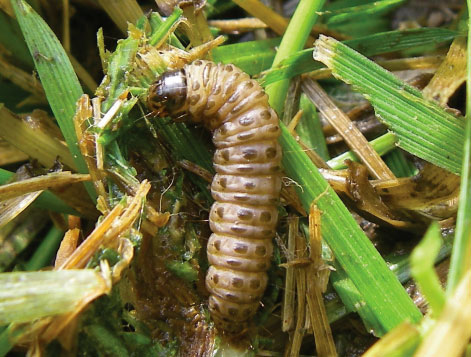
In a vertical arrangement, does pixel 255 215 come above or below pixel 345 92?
below

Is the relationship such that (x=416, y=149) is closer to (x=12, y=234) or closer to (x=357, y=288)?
(x=357, y=288)

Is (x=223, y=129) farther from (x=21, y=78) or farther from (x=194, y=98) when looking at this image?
(x=21, y=78)

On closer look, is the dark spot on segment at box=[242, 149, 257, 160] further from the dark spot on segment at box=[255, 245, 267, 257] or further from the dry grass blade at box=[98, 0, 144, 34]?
the dry grass blade at box=[98, 0, 144, 34]

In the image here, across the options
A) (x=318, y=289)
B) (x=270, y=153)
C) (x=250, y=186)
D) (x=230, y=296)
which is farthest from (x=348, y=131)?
(x=230, y=296)

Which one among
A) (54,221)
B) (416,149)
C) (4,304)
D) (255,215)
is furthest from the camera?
(54,221)

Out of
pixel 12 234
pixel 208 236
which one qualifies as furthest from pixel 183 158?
pixel 12 234

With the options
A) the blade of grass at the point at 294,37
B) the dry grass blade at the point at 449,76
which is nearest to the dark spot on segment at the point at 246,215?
the blade of grass at the point at 294,37
